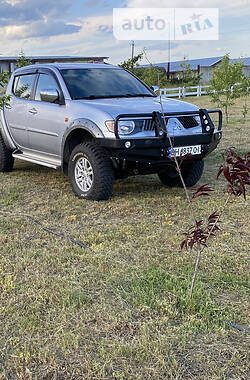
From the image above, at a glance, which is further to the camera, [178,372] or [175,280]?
[175,280]

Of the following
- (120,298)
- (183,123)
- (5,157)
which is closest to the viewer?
(120,298)

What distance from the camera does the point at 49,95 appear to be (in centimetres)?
639

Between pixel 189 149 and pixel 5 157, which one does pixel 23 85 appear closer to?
pixel 5 157

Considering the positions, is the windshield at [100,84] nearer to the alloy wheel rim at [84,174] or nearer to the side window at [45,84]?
the side window at [45,84]

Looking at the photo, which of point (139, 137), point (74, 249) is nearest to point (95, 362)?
point (74, 249)

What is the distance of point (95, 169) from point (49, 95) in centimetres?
141

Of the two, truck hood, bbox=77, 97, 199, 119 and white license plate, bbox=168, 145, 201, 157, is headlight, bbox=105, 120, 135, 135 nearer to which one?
truck hood, bbox=77, 97, 199, 119

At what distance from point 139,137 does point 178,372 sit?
3367 mm

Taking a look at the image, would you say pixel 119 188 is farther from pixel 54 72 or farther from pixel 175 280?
pixel 175 280

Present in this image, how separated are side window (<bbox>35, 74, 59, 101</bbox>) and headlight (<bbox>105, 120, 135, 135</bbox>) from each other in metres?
1.34

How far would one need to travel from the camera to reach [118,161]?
5664mm

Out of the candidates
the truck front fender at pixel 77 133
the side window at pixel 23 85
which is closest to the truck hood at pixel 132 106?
the truck front fender at pixel 77 133

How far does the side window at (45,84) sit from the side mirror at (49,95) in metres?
0.15

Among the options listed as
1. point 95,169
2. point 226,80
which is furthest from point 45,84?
point 226,80
